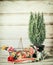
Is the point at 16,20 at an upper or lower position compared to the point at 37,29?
upper

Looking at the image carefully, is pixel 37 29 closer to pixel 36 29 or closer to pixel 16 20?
pixel 36 29

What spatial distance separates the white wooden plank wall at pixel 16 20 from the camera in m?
1.91

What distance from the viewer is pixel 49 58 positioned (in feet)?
6.31

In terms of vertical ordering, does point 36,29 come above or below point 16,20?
below

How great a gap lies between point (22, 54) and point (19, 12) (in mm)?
470

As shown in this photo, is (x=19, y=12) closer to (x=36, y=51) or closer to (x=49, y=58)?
(x=36, y=51)

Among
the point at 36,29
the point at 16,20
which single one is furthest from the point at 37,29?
the point at 16,20

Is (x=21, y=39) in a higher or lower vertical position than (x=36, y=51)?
higher

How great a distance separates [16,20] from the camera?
192 centimetres

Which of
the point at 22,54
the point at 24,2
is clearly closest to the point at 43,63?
the point at 22,54

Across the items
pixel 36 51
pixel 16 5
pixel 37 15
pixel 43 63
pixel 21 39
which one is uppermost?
pixel 16 5

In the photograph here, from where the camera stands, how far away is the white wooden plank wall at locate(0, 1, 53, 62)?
1909mm

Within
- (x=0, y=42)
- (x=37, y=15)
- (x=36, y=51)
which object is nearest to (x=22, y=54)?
(x=36, y=51)

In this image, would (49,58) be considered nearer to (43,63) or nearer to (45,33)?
(43,63)
